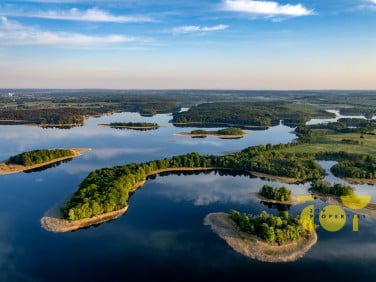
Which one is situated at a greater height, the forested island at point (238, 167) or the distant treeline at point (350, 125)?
the distant treeline at point (350, 125)

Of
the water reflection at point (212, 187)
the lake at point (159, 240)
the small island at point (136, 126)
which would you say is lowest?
the lake at point (159, 240)

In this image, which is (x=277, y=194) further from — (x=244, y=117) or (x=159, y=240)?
(x=244, y=117)

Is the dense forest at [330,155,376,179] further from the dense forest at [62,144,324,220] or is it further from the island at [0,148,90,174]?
the island at [0,148,90,174]

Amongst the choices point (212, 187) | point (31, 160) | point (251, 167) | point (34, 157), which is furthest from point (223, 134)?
point (31, 160)

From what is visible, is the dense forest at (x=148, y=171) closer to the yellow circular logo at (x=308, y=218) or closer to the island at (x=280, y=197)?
the island at (x=280, y=197)

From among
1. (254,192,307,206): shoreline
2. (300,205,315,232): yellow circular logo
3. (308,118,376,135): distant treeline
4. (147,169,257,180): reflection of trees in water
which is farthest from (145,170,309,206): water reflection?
(308,118,376,135): distant treeline

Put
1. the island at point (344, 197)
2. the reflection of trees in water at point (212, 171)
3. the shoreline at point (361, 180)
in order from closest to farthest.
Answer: the island at point (344, 197)
the shoreline at point (361, 180)
the reflection of trees in water at point (212, 171)

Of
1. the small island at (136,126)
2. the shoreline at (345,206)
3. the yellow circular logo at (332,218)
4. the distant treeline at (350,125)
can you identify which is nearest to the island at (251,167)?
the shoreline at (345,206)
